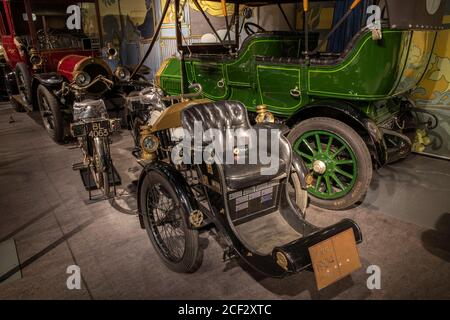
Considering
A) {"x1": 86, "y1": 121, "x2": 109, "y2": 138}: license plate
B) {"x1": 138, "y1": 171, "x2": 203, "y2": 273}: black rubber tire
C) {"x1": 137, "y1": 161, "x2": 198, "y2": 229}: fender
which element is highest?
{"x1": 86, "y1": 121, "x2": 109, "y2": 138}: license plate

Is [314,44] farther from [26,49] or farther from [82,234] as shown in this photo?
[26,49]

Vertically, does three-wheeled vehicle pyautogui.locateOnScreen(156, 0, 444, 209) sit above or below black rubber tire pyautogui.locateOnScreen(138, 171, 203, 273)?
above

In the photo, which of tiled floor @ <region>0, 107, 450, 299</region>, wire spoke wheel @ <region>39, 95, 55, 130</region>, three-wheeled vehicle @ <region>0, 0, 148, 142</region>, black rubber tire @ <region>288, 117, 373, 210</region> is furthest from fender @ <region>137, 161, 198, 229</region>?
wire spoke wheel @ <region>39, 95, 55, 130</region>

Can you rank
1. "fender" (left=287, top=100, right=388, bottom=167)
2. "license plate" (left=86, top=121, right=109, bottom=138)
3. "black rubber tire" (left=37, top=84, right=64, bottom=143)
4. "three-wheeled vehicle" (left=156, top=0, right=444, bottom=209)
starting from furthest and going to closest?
"black rubber tire" (left=37, top=84, right=64, bottom=143) → "license plate" (left=86, top=121, right=109, bottom=138) → "fender" (left=287, top=100, right=388, bottom=167) → "three-wheeled vehicle" (left=156, top=0, right=444, bottom=209)

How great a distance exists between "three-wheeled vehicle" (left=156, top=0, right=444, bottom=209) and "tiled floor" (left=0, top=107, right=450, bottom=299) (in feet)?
1.45

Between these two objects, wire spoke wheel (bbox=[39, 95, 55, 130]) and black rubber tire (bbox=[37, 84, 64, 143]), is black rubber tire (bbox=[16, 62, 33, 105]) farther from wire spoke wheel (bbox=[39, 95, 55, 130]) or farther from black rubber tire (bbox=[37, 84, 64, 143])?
black rubber tire (bbox=[37, 84, 64, 143])

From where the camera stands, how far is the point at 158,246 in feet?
7.98

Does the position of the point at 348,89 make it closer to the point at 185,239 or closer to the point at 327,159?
the point at 327,159

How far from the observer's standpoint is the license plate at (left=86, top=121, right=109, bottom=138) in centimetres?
295

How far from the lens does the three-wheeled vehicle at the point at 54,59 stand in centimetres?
501

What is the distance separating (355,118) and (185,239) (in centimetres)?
179
